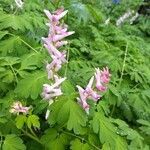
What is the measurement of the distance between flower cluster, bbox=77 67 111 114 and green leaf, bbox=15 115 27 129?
1.07 feet

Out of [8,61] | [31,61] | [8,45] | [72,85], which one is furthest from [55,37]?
[8,45]

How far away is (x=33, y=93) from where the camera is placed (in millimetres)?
2367

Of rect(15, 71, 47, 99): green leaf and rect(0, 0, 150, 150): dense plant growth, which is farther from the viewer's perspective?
rect(15, 71, 47, 99): green leaf

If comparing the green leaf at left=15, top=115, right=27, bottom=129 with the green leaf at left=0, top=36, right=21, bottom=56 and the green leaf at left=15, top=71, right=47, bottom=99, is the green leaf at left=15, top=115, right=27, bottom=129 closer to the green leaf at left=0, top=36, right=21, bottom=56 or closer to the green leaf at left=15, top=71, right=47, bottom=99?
the green leaf at left=15, top=71, right=47, bottom=99

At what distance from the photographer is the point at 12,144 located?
7.50 ft

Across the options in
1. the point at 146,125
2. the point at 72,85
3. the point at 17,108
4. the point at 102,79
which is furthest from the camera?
the point at 146,125

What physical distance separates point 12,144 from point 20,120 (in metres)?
0.14

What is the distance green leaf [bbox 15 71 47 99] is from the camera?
7.77ft

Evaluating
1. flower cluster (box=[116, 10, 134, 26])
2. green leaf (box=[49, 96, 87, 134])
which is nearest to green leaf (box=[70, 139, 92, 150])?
green leaf (box=[49, 96, 87, 134])

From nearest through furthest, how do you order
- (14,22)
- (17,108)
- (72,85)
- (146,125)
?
(17,108) → (72,85) → (146,125) → (14,22)

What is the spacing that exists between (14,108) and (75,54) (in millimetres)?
1227

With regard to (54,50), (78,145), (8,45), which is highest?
(54,50)

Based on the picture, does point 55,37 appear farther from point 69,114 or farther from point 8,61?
point 8,61

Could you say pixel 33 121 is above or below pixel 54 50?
below
